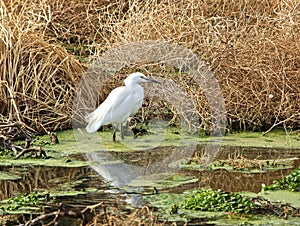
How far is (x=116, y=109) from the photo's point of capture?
324 inches

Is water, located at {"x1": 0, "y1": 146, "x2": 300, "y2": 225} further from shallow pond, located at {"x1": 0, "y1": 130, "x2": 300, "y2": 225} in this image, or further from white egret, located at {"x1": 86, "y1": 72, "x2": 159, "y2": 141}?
white egret, located at {"x1": 86, "y1": 72, "x2": 159, "y2": 141}

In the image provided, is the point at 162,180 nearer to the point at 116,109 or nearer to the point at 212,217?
the point at 212,217

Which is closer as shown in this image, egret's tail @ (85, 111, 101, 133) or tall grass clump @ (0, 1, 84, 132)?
egret's tail @ (85, 111, 101, 133)

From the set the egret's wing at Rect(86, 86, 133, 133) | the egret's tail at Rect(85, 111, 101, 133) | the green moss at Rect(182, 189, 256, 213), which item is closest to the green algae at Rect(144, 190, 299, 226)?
the green moss at Rect(182, 189, 256, 213)

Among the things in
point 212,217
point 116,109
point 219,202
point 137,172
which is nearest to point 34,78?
point 116,109

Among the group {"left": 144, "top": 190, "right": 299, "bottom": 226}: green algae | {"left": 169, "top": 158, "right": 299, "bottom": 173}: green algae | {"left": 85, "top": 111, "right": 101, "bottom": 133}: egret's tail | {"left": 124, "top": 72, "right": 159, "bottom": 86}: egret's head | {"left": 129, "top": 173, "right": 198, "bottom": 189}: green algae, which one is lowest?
{"left": 144, "top": 190, "right": 299, "bottom": 226}: green algae

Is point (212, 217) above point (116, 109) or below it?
below

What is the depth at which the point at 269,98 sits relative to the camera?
861cm

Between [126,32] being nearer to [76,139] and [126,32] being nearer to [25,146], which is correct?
[76,139]

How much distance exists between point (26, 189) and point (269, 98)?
3.01 m

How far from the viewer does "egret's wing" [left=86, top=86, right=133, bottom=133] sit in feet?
27.0

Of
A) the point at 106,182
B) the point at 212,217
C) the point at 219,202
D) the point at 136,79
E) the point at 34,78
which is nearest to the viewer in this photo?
the point at 212,217

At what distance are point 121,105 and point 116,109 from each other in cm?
6

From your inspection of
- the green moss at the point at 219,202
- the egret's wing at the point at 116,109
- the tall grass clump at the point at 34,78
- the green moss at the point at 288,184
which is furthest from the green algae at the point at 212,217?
the tall grass clump at the point at 34,78
